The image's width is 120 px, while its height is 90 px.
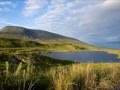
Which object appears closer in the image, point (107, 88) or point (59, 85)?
point (59, 85)

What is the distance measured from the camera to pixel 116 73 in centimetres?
1388

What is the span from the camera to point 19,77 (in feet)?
30.8

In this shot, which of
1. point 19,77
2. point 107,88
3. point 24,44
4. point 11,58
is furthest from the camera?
point 24,44

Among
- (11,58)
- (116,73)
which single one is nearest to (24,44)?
(11,58)

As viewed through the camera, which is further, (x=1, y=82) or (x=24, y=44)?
(x=24, y=44)

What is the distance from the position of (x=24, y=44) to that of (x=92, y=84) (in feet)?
621

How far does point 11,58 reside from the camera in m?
A: 34.9

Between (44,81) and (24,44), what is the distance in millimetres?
189175

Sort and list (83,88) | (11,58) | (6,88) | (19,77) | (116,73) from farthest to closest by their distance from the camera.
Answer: (11,58)
(116,73)
(83,88)
(19,77)
(6,88)

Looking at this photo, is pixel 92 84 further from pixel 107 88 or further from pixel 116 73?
pixel 116 73

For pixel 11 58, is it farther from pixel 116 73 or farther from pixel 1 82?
pixel 1 82

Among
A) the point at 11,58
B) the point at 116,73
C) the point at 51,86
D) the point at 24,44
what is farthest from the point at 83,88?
the point at 24,44

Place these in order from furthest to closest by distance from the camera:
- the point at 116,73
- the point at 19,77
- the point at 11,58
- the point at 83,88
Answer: the point at 11,58, the point at 116,73, the point at 83,88, the point at 19,77

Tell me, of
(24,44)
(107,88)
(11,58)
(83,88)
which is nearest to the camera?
(83,88)
